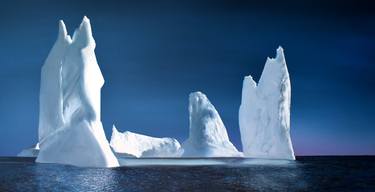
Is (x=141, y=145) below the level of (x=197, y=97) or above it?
below

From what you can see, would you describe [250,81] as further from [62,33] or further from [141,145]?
[62,33]

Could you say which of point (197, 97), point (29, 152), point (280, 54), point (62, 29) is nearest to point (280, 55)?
point (280, 54)

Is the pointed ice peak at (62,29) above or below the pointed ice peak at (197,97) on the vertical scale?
above

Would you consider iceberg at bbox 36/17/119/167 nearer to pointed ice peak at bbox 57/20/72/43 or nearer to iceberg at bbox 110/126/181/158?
pointed ice peak at bbox 57/20/72/43

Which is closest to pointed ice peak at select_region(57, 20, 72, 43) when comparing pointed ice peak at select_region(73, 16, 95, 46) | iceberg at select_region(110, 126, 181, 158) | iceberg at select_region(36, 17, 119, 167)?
iceberg at select_region(36, 17, 119, 167)

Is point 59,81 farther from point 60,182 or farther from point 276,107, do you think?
point 276,107

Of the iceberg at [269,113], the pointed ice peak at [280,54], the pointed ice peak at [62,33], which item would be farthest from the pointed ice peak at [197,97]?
the pointed ice peak at [62,33]

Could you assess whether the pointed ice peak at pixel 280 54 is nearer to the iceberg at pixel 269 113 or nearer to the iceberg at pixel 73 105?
the iceberg at pixel 269 113

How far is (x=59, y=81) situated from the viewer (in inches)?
1678

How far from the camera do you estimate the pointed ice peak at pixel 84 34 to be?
4000cm

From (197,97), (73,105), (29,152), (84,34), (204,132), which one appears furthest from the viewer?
(29,152)

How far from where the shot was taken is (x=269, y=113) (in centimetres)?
6259

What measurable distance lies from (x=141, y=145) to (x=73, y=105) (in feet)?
149

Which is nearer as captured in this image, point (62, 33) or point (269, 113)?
point (62, 33)
